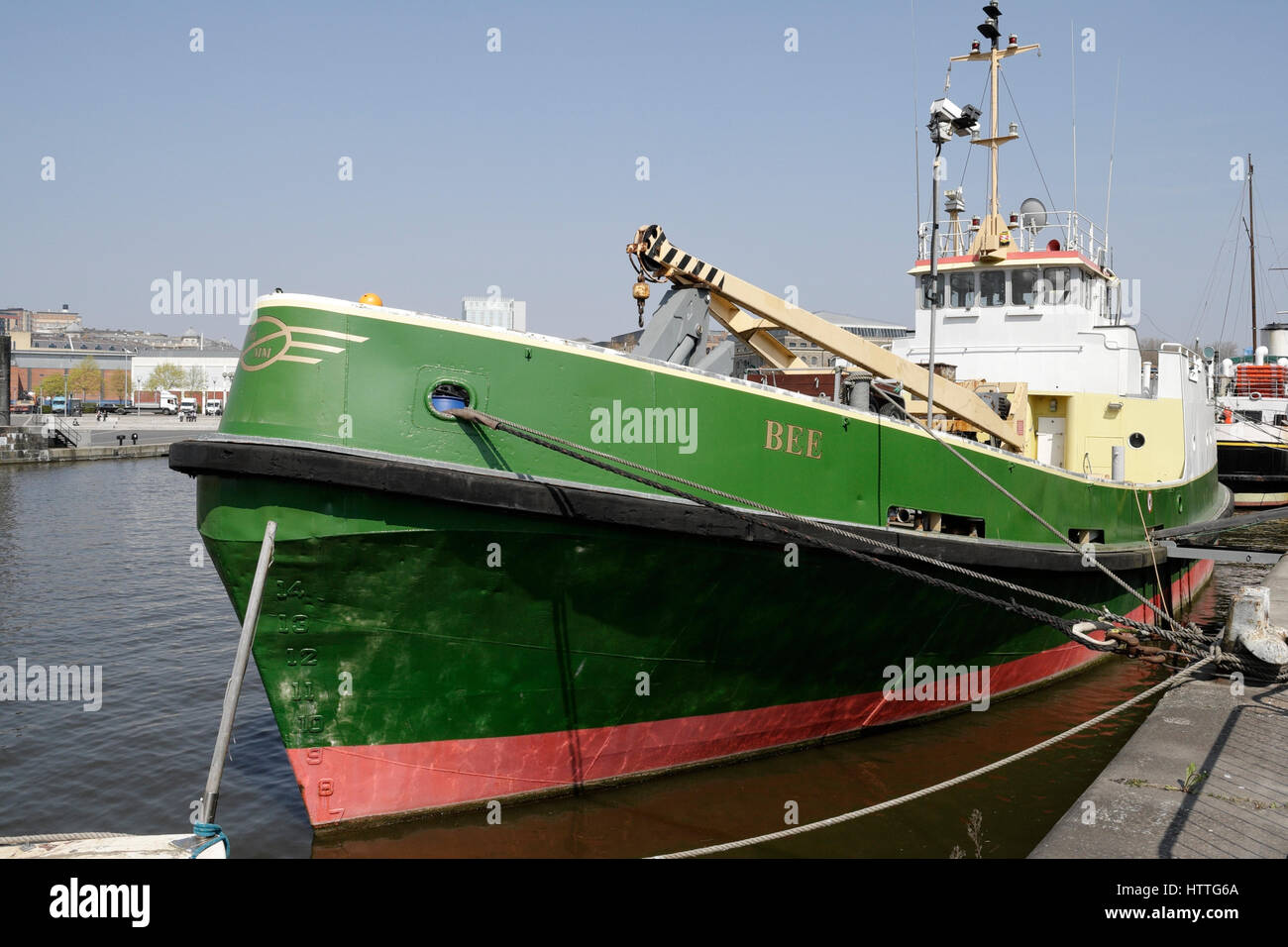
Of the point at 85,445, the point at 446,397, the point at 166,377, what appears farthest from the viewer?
the point at 166,377

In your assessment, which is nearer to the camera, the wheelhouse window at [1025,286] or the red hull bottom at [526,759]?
the red hull bottom at [526,759]

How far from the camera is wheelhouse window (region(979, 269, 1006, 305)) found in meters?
12.3

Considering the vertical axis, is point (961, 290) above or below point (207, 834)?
above

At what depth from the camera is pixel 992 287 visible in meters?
12.4

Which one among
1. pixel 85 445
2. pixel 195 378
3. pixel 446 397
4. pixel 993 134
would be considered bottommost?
pixel 446 397

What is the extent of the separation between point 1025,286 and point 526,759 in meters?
9.24

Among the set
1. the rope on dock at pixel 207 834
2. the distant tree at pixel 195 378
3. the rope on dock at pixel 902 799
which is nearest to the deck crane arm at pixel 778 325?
the rope on dock at pixel 902 799

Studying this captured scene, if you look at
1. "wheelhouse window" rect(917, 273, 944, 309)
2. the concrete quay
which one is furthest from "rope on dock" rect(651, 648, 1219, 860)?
the concrete quay

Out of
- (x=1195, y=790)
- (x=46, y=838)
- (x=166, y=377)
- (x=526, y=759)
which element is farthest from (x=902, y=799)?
(x=166, y=377)

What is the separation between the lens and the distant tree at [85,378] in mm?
91438

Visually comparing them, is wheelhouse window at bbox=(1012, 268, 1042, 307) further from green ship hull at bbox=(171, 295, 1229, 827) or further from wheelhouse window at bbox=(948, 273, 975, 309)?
green ship hull at bbox=(171, 295, 1229, 827)

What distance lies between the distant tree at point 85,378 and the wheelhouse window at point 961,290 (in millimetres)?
96618

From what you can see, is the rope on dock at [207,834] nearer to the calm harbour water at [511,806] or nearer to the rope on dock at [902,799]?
the calm harbour water at [511,806]

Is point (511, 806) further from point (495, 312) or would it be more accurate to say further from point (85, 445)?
point (85, 445)
